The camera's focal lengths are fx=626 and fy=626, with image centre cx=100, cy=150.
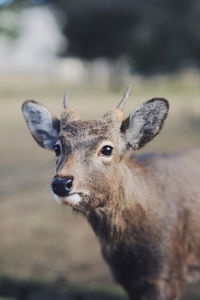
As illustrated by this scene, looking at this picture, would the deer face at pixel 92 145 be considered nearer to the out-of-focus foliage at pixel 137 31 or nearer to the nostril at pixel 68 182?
the nostril at pixel 68 182

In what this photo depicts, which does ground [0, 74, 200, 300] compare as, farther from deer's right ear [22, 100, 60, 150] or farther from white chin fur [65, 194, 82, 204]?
white chin fur [65, 194, 82, 204]

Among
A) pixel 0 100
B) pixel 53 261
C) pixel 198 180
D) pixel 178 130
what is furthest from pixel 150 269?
pixel 0 100

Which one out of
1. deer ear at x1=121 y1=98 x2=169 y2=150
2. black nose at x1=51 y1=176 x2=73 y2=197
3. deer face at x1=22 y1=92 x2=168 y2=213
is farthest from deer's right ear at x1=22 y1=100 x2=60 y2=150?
black nose at x1=51 y1=176 x2=73 y2=197

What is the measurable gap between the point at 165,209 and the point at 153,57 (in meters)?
33.7

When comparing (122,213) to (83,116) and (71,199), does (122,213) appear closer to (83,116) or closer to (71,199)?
(71,199)

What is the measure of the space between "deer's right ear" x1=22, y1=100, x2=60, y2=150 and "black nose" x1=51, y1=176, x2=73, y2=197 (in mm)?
1087

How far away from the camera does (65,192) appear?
4.56 meters

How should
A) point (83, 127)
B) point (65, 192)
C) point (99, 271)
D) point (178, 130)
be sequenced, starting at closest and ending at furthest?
point (65, 192), point (83, 127), point (99, 271), point (178, 130)

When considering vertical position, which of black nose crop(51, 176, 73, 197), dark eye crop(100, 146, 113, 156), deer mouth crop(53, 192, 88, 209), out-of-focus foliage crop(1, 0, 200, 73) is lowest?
out-of-focus foliage crop(1, 0, 200, 73)

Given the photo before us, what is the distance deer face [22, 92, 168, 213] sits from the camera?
4.71m

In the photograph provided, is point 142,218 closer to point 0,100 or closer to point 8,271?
point 8,271

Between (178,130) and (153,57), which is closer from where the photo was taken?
(178,130)

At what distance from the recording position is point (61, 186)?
14.9 feet

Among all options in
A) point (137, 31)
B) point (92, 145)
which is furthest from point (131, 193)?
point (137, 31)
